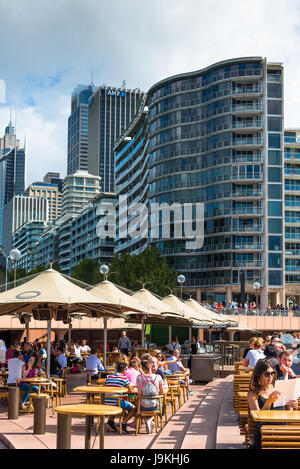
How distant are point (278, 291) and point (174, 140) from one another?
2385cm

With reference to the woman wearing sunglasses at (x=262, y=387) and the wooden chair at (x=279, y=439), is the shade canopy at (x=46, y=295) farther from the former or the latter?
the wooden chair at (x=279, y=439)

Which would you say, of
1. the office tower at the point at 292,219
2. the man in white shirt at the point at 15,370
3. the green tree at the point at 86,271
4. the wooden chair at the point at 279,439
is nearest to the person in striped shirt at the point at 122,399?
the man in white shirt at the point at 15,370

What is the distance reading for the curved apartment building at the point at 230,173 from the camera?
79.4 m

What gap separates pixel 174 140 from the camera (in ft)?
278

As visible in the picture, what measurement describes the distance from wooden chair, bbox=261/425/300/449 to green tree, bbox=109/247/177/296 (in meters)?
60.7

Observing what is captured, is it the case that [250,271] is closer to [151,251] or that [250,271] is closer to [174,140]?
[151,251]

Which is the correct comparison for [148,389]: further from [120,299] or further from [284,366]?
[120,299]

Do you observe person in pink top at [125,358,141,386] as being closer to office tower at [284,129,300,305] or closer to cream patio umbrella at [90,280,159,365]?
cream patio umbrella at [90,280,159,365]

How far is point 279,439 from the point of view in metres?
6.18

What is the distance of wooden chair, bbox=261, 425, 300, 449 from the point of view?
20.2ft

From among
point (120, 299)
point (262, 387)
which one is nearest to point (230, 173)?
point (120, 299)

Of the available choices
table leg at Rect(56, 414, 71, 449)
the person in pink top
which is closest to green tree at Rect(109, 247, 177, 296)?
the person in pink top

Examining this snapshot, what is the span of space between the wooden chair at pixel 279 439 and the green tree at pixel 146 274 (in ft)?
199
